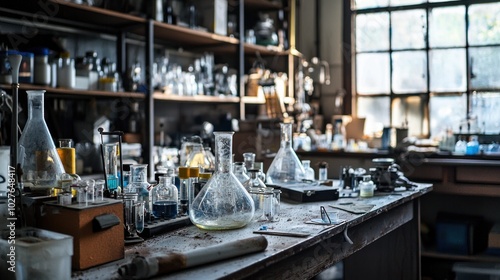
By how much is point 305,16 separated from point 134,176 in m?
3.55

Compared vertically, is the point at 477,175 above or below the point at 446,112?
below

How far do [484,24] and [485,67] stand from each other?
33cm

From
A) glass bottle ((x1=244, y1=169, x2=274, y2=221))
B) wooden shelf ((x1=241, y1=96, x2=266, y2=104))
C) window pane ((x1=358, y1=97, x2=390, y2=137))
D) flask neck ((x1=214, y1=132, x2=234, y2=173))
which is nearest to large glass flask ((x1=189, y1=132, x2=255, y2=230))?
flask neck ((x1=214, y1=132, x2=234, y2=173))

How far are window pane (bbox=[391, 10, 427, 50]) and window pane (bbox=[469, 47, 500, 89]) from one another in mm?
413

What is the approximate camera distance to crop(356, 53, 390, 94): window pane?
4.58 metres

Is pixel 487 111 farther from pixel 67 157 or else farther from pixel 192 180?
pixel 67 157

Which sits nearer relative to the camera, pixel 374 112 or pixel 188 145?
pixel 188 145

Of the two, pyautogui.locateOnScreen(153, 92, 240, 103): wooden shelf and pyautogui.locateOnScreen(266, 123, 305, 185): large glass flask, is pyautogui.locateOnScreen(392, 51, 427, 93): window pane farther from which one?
pyautogui.locateOnScreen(266, 123, 305, 185): large glass flask

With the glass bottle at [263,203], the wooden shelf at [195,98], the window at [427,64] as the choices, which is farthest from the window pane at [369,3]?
the glass bottle at [263,203]

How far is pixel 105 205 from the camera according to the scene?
126 centimetres

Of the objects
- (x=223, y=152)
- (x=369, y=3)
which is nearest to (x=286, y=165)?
(x=223, y=152)

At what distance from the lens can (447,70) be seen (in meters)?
4.32

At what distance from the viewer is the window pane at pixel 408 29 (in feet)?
14.5

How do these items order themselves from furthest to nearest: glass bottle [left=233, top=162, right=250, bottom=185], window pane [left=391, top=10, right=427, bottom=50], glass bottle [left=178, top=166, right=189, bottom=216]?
window pane [left=391, top=10, right=427, bottom=50] → glass bottle [left=233, top=162, right=250, bottom=185] → glass bottle [left=178, top=166, right=189, bottom=216]
